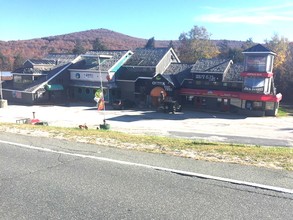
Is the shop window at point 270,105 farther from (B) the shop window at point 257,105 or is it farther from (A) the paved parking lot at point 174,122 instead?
(A) the paved parking lot at point 174,122

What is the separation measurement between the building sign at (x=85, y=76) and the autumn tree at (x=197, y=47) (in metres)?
28.4

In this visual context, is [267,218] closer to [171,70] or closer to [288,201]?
[288,201]

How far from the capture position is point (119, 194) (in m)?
6.23

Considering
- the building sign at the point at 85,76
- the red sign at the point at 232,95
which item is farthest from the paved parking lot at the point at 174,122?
Result: the building sign at the point at 85,76

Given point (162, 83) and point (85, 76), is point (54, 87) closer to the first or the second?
point (85, 76)

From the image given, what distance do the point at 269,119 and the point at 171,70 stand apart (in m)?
17.2

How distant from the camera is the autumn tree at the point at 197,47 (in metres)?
70.2

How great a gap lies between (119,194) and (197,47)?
225 ft

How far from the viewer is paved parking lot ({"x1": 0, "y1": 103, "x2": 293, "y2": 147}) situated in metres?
26.8

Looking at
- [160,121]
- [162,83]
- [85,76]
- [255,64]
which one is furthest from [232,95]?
[85,76]

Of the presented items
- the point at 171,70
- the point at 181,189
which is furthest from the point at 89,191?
the point at 171,70

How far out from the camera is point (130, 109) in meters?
42.8

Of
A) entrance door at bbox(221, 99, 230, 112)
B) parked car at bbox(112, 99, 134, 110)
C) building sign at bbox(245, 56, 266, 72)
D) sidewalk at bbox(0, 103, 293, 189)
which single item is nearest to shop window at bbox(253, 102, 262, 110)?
sidewalk at bbox(0, 103, 293, 189)

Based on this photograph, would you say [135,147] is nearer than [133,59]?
Yes
